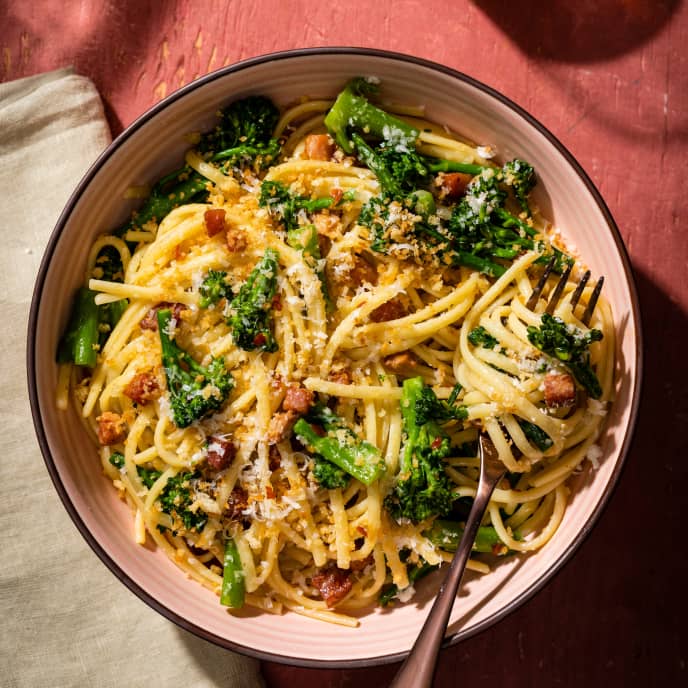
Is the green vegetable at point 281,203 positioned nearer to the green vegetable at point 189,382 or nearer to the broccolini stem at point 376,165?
the broccolini stem at point 376,165

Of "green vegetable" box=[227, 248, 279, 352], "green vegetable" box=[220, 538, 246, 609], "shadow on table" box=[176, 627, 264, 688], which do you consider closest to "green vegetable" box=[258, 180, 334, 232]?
"green vegetable" box=[227, 248, 279, 352]

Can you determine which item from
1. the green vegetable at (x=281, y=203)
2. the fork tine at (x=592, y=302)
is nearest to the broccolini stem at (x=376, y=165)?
the green vegetable at (x=281, y=203)

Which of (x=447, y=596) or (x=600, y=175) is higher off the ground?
(x=600, y=175)

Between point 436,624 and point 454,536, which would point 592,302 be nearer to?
point 454,536

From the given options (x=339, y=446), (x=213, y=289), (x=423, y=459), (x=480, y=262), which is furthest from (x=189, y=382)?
(x=480, y=262)

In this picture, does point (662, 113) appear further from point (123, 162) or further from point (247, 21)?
point (123, 162)

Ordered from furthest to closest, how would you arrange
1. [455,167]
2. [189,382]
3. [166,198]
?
[166,198] < [455,167] < [189,382]

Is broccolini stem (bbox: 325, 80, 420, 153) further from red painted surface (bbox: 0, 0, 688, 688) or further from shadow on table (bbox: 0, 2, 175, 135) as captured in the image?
shadow on table (bbox: 0, 2, 175, 135)
